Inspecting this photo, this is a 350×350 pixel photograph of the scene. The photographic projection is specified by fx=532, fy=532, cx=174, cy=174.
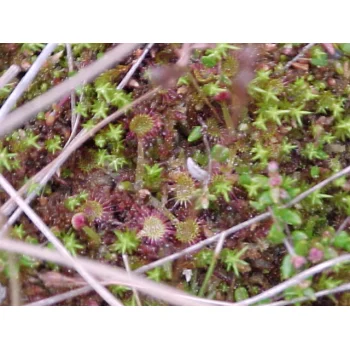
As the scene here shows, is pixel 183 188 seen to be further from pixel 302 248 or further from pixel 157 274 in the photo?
pixel 302 248

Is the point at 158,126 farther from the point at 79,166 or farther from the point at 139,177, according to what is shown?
the point at 79,166

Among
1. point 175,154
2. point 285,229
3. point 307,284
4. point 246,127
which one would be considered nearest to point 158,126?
point 175,154

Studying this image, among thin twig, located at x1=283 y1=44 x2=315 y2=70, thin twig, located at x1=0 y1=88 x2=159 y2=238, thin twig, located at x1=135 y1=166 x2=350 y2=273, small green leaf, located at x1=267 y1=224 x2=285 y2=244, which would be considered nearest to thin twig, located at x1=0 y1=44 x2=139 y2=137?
thin twig, located at x1=0 y1=88 x2=159 y2=238

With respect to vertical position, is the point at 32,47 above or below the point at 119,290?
above

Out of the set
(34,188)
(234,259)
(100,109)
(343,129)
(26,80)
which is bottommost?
(234,259)

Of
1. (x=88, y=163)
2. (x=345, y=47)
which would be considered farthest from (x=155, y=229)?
(x=345, y=47)

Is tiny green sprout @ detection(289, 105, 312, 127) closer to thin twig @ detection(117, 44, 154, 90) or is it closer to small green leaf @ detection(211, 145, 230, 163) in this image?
small green leaf @ detection(211, 145, 230, 163)

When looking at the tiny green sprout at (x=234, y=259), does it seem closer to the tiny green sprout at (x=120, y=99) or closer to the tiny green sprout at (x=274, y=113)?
the tiny green sprout at (x=274, y=113)
